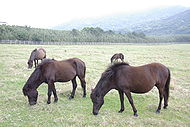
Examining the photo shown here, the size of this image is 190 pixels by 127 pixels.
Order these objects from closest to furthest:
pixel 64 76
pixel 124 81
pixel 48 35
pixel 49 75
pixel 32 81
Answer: pixel 124 81, pixel 32 81, pixel 49 75, pixel 64 76, pixel 48 35

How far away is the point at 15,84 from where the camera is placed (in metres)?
12.0

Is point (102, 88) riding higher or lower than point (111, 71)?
lower

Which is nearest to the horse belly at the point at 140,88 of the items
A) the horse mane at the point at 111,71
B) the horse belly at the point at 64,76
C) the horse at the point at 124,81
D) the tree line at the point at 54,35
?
the horse at the point at 124,81

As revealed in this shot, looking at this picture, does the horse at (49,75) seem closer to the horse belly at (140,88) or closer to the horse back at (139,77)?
the horse back at (139,77)

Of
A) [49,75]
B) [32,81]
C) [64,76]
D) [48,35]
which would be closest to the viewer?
[32,81]

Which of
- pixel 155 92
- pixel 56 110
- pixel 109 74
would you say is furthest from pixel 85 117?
pixel 155 92

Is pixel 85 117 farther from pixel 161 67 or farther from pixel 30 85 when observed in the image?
pixel 161 67

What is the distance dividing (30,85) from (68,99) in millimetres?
1993

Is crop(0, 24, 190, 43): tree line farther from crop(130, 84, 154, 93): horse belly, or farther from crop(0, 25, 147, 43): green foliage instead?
crop(130, 84, 154, 93): horse belly

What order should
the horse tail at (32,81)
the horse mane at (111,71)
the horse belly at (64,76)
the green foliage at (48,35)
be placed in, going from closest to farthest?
the horse mane at (111,71) < the horse tail at (32,81) < the horse belly at (64,76) < the green foliage at (48,35)

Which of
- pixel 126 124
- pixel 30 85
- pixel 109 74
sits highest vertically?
pixel 109 74

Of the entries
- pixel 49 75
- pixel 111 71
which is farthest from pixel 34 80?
pixel 111 71

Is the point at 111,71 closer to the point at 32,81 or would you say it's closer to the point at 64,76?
the point at 64,76

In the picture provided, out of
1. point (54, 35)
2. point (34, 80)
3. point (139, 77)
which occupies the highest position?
point (54, 35)
